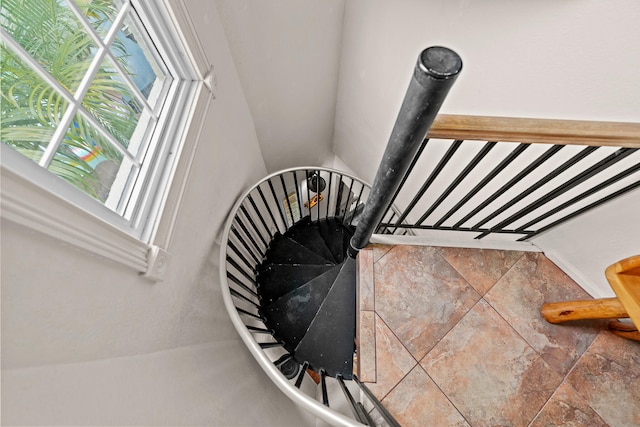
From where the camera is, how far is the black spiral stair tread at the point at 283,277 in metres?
2.59

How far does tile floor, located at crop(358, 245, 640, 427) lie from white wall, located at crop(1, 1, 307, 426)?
0.76 meters

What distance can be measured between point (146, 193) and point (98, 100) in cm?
34

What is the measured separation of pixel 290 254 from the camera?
9.41ft

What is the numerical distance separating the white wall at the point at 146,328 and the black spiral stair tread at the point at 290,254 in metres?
0.90

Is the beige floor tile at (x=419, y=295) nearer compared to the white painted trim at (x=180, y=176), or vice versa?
the white painted trim at (x=180, y=176)

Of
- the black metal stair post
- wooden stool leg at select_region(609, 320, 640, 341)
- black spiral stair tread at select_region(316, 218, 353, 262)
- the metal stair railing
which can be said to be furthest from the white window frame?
wooden stool leg at select_region(609, 320, 640, 341)

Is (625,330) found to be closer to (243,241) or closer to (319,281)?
(319,281)

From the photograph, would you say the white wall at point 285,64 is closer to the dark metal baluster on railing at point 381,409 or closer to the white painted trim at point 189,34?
the white painted trim at point 189,34

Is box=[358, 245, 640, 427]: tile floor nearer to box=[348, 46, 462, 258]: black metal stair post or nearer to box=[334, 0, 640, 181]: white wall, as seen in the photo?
box=[348, 46, 462, 258]: black metal stair post

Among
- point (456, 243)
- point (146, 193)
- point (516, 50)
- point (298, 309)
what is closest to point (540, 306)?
point (456, 243)

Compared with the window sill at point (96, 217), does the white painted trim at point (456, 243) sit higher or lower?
higher

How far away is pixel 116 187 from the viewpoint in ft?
3.55

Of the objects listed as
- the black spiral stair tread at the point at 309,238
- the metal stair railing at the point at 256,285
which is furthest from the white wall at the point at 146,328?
the black spiral stair tread at the point at 309,238

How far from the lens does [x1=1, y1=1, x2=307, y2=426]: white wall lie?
0.63m
